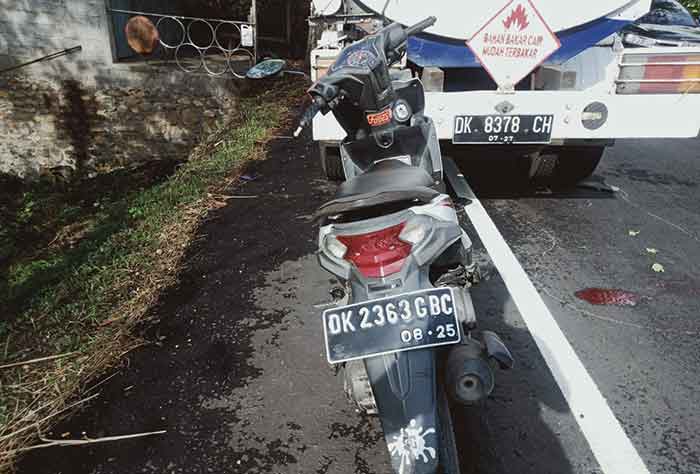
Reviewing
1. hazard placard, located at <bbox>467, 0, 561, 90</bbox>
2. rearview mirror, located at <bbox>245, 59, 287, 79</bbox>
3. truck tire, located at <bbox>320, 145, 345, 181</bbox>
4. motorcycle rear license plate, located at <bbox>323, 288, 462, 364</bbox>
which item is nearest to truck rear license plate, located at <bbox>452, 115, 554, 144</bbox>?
hazard placard, located at <bbox>467, 0, 561, 90</bbox>

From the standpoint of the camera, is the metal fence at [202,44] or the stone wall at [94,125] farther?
the metal fence at [202,44]

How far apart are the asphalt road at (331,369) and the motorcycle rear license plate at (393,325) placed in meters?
0.76

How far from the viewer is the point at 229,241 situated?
4.21 metres

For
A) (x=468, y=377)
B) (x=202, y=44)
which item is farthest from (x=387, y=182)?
(x=202, y=44)

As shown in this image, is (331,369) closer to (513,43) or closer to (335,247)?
(335,247)

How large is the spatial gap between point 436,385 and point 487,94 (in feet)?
9.07

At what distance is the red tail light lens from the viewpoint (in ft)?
6.21

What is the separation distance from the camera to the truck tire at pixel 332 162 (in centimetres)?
494

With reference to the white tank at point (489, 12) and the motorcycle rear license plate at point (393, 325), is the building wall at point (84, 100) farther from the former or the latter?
the motorcycle rear license plate at point (393, 325)

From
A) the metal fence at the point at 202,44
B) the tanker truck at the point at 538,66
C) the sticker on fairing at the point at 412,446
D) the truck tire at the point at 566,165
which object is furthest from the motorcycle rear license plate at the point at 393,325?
the metal fence at the point at 202,44

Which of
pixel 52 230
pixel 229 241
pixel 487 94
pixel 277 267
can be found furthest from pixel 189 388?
pixel 52 230

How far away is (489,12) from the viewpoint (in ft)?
13.0

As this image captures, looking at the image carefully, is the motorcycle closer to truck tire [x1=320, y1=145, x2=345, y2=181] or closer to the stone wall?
truck tire [x1=320, y1=145, x2=345, y2=181]

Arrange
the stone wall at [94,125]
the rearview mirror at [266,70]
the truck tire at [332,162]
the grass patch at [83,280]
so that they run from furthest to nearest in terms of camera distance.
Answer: the stone wall at [94,125] < the truck tire at [332,162] < the rearview mirror at [266,70] < the grass patch at [83,280]
